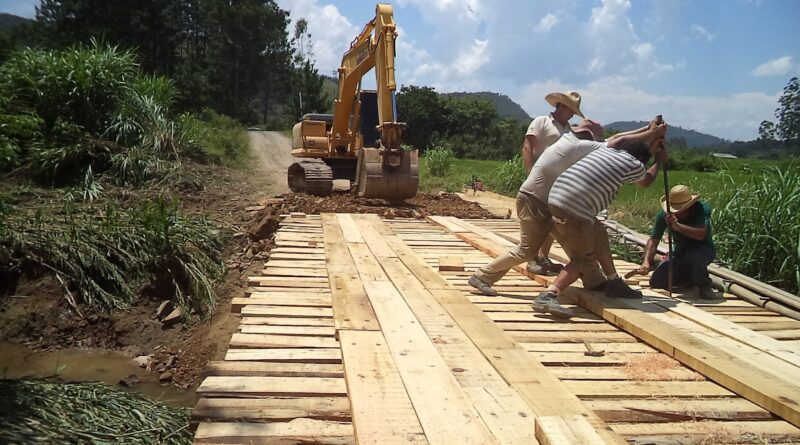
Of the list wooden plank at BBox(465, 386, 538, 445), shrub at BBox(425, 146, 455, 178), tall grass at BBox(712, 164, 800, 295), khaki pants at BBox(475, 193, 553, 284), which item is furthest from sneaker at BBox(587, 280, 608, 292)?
shrub at BBox(425, 146, 455, 178)

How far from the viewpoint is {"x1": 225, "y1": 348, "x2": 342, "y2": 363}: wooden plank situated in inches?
107

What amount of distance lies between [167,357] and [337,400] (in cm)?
331

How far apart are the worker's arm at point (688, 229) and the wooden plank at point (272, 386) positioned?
9.25 feet

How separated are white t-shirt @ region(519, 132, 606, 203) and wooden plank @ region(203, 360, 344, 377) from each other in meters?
2.02

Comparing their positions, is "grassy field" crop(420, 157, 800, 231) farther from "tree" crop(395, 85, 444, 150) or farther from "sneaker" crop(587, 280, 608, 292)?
"tree" crop(395, 85, 444, 150)

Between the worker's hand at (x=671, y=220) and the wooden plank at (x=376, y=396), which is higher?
the worker's hand at (x=671, y=220)

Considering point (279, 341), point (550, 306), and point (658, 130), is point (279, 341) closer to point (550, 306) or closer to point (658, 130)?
point (550, 306)

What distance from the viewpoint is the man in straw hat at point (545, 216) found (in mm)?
3912

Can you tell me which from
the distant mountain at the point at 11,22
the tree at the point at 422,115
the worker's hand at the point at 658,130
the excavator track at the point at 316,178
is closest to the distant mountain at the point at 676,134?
the worker's hand at the point at 658,130

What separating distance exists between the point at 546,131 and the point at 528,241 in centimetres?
103

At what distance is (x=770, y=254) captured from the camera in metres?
5.11

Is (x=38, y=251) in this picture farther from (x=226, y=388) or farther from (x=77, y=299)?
(x=226, y=388)

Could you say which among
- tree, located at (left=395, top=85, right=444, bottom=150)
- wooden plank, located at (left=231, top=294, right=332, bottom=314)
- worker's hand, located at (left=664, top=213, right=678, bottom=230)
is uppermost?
tree, located at (left=395, top=85, right=444, bottom=150)

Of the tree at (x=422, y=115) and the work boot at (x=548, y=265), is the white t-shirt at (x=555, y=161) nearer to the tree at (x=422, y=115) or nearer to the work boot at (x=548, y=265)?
the work boot at (x=548, y=265)
